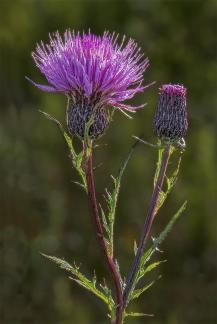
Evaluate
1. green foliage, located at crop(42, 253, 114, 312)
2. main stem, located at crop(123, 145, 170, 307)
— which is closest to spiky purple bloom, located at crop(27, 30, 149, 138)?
main stem, located at crop(123, 145, 170, 307)

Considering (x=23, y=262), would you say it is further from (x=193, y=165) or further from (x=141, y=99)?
(x=141, y=99)

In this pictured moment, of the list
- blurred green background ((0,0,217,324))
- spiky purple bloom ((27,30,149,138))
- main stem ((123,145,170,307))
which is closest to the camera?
main stem ((123,145,170,307))

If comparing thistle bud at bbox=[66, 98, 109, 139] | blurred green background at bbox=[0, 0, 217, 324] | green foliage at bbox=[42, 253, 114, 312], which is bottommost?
blurred green background at bbox=[0, 0, 217, 324]

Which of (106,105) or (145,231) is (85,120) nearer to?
(106,105)

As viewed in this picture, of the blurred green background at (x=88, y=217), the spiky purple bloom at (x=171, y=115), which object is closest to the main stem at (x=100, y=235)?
the spiky purple bloom at (x=171, y=115)

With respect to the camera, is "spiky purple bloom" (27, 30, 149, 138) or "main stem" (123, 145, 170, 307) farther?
"spiky purple bloom" (27, 30, 149, 138)

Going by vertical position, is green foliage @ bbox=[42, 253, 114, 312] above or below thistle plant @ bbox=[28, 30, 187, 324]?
below

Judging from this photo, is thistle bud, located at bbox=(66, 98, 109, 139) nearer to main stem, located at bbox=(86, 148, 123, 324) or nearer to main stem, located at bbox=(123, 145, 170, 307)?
main stem, located at bbox=(86, 148, 123, 324)
